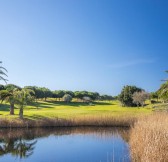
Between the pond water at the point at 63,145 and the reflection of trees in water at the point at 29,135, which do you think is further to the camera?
the reflection of trees in water at the point at 29,135

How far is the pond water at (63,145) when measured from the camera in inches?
822

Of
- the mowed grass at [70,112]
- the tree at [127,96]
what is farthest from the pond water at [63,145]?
the tree at [127,96]

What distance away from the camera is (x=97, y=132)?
34.0 meters

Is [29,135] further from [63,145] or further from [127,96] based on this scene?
[127,96]

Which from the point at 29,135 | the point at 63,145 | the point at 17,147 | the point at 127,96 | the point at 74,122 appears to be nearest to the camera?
the point at 17,147

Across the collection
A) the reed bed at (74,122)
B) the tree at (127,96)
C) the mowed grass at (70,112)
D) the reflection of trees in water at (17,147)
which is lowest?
the reflection of trees in water at (17,147)

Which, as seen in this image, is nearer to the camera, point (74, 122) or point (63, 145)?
Answer: point (63, 145)

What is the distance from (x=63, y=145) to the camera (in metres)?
26.3

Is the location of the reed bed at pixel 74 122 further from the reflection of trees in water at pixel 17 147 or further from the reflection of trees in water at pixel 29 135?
the reflection of trees in water at pixel 17 147

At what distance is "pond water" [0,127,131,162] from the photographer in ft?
68.5

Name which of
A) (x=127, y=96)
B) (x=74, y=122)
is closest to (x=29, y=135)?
(x=74, y=122)

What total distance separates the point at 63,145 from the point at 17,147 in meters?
3.89

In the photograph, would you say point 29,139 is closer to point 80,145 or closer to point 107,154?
point 80,145

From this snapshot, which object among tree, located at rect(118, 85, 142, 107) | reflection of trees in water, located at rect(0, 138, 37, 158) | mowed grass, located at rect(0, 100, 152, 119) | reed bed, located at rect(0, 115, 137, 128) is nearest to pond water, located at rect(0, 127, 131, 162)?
reflection of trees in water, located at rect(0, 138, 37, 158)
